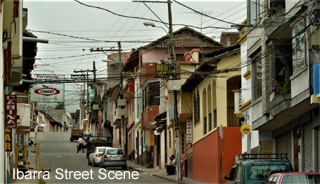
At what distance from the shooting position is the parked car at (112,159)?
50713 mm

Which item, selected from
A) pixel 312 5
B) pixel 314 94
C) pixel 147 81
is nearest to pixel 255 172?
pixel 314 94

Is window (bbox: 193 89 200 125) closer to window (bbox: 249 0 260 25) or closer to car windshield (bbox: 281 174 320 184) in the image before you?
window (bbox: 249 0 260 25)

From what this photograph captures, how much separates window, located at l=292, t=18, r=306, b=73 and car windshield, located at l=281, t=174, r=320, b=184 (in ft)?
23.1

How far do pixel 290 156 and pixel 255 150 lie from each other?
3000mm

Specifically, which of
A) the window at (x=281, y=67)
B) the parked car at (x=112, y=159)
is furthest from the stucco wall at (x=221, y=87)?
the parked car at (x=112, y=159)

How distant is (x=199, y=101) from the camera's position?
43281 mm

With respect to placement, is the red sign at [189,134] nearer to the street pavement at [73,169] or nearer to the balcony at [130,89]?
the street pavement at [73,169]

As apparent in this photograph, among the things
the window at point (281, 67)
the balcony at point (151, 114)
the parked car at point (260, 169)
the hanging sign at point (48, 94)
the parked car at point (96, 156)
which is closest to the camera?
the parked car at point (260, 169)

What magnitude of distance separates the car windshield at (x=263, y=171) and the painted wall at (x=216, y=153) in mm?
13052

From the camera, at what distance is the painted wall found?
37.4 meters

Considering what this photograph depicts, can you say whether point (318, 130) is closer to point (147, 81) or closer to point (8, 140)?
point (8, 140)

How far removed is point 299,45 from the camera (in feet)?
87.9

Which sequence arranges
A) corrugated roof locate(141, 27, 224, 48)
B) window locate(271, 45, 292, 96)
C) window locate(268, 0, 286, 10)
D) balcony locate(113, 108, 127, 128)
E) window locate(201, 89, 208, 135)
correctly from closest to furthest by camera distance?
window locate(268, 0, 286, 10)
window locate(271, 45, 292, 96)
window locate(201, 89, 208, 135)
corrugated roof locate(141, 27, 224, 48)
balcony locate(113, 108, 127, 128)

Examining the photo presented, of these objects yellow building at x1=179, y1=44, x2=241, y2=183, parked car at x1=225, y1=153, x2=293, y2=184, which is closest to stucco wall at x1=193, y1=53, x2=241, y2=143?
yellow building at x1=179, y1=44, x2=241, y2=183
